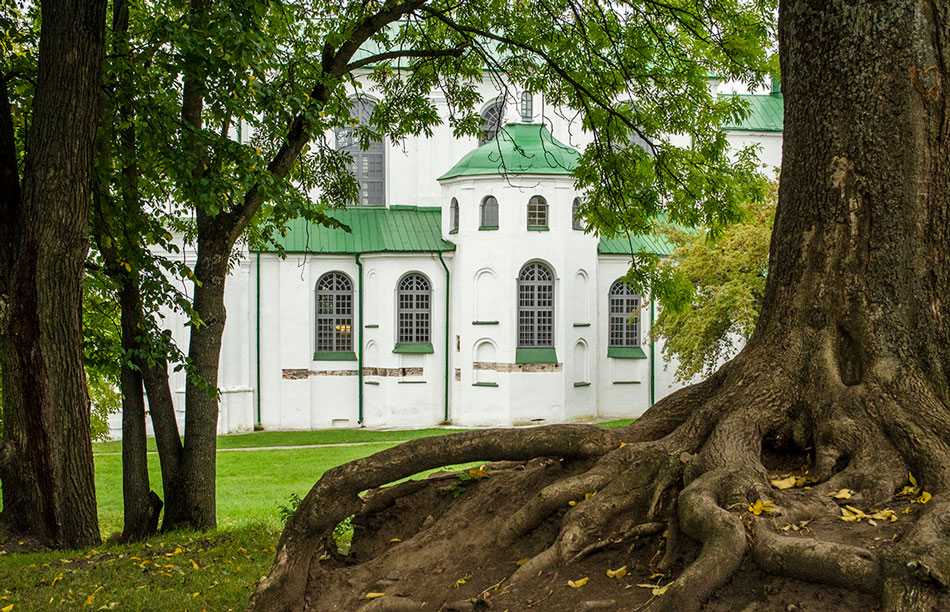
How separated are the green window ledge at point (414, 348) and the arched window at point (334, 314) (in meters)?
1.94

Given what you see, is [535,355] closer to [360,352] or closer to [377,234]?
[360,352]

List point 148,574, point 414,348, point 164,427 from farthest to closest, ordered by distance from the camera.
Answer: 1. point 414,348
2. point 164,427
3. point 148,574

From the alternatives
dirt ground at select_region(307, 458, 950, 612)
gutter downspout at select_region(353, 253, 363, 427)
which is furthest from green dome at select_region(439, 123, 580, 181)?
dirt ground at select_region(307, 458, 950, 612)

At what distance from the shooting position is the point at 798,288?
5324mm

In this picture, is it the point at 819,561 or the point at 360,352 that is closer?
the point at 819,561

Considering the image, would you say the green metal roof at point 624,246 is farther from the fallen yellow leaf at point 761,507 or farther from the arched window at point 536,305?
the fallen yellow leaf at point 761,507

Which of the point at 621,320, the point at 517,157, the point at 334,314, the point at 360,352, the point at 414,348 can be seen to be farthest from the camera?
the point at 621,320

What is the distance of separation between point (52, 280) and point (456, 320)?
2451 centimetres

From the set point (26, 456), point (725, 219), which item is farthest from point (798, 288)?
point (26, 456)

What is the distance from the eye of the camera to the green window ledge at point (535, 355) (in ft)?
104

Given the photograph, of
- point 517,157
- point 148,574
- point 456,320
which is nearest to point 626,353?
point 456,320

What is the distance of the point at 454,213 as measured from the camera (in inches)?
1303

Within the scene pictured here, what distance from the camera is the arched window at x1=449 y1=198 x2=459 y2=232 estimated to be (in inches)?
1299

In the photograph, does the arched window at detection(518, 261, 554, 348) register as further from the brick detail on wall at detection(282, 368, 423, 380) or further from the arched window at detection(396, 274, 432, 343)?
the brick detail on wall at detection(282, 368, 423, 380)
